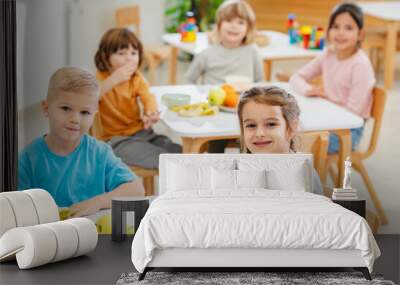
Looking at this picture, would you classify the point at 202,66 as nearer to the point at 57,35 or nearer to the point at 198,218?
the point at 57,35

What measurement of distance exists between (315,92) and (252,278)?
1.61 meters

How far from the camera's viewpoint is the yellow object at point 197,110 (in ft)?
20.5

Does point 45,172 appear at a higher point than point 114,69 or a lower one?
lower

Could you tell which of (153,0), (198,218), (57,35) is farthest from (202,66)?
(198,218)

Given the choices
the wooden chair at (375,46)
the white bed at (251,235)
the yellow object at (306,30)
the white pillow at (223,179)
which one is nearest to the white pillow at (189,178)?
the white pillow at (223,179)

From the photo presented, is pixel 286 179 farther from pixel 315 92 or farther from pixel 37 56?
pixel 37 56

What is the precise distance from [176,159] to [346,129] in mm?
1155

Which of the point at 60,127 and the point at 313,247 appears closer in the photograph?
the point at 313,247

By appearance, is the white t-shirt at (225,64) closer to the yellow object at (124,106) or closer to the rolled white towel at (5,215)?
the yellow object at (124,106)

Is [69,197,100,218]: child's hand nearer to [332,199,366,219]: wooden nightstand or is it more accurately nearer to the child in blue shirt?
the child in blue shirt

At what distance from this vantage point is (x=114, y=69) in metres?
6.35

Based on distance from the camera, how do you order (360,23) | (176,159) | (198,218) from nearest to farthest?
(198,218) → (176,159) → (360,23)

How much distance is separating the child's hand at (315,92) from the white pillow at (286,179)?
2.32ft

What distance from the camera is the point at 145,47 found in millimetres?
6375
